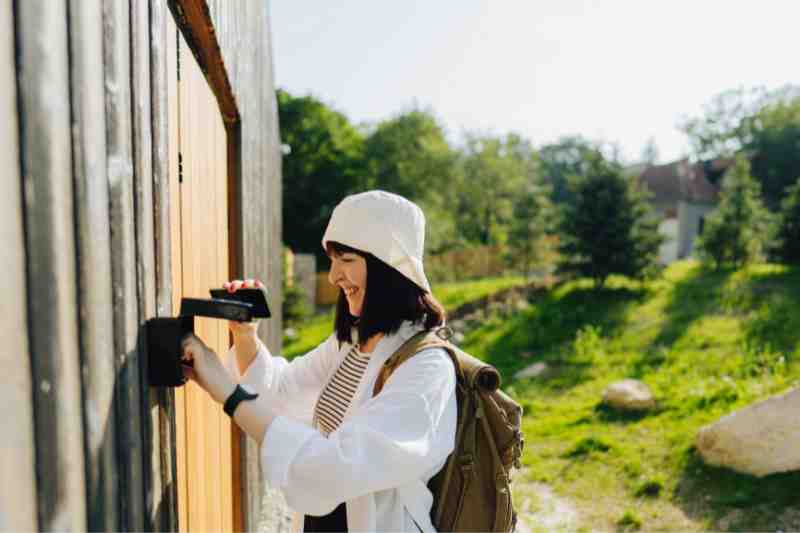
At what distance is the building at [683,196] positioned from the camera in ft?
105

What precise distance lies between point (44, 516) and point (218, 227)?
201cm

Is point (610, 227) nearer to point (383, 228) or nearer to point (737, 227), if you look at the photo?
point (737, 227)

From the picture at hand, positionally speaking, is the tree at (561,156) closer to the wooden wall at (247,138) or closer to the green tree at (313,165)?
the green tree at (313,165)

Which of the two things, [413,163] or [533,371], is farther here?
[413,163]

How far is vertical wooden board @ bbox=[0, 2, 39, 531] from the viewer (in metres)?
0.68

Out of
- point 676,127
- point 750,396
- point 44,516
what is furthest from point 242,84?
point 676,127

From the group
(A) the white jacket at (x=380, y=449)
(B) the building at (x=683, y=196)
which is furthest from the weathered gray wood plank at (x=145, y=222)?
(B) the building at (x=683, y=196)

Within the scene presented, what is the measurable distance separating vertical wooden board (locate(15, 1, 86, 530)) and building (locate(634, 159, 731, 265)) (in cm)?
3171

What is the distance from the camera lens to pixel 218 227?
106 inches

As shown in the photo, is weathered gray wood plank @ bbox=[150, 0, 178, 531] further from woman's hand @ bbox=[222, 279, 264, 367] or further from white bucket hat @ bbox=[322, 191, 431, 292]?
woman's hand @ bbox=[222, 279, 264, 367]

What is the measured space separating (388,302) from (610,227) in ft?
45.1

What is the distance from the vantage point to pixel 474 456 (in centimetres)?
176

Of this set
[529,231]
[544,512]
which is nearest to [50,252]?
[544,512]

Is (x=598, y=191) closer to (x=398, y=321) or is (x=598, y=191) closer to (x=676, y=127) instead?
(x=398, y=321)
